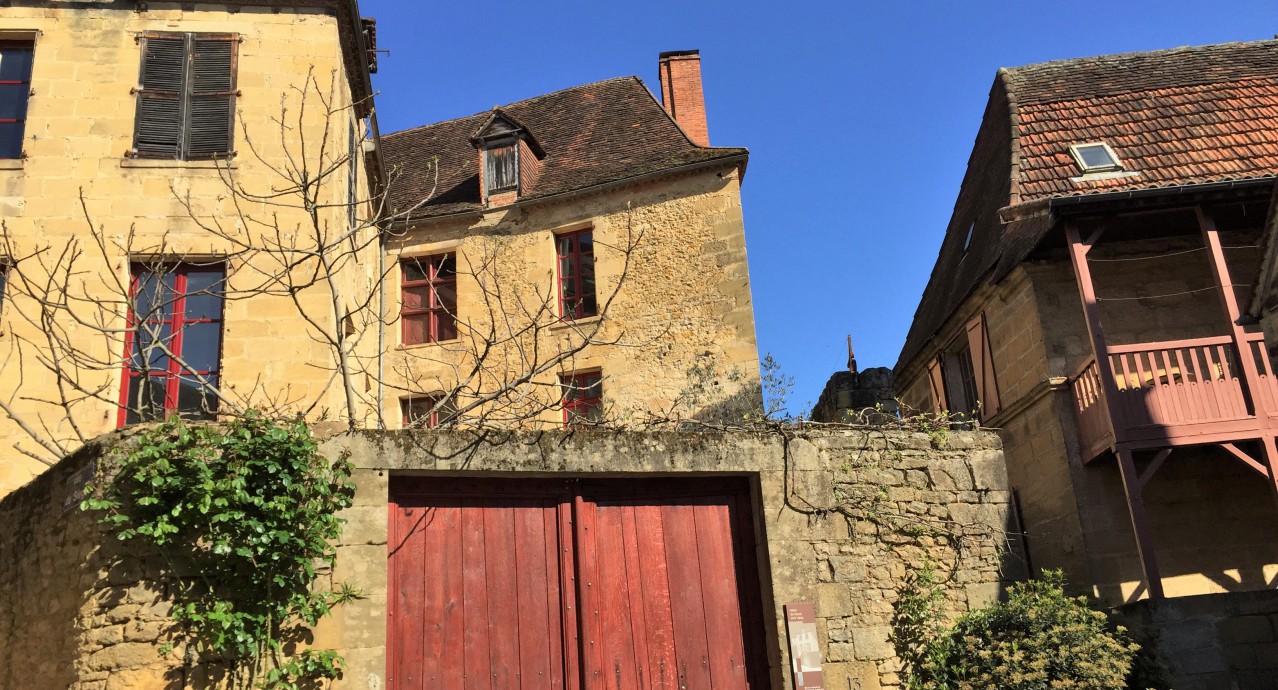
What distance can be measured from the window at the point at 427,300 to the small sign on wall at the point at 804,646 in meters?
7.08

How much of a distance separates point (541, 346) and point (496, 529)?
5.81 m

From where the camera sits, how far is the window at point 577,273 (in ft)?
40.8

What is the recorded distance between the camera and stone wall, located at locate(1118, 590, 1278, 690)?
24.0ft

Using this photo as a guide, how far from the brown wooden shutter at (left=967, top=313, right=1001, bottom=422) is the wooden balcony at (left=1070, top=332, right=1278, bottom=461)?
181 cm

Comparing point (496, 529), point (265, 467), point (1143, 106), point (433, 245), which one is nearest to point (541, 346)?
point (433, 245)

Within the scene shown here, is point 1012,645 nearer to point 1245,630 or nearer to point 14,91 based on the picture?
point 1245,630

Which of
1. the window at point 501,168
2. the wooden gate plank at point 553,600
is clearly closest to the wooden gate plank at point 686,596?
the wooden gate plank at point 553,600

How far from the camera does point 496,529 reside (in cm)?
633

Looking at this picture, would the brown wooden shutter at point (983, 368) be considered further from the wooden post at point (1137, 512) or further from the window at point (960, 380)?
the wooden post at point (1137, 512)

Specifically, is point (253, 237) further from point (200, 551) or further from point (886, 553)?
point (886, 553)

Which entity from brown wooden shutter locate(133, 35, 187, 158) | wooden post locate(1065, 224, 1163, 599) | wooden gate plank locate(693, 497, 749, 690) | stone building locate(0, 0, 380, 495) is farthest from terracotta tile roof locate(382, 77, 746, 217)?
wooden gate plank locate(693, 497, 749, 690)

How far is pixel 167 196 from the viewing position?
8812 millimetres

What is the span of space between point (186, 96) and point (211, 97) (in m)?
0.22

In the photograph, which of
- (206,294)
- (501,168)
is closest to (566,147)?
(501,168)
